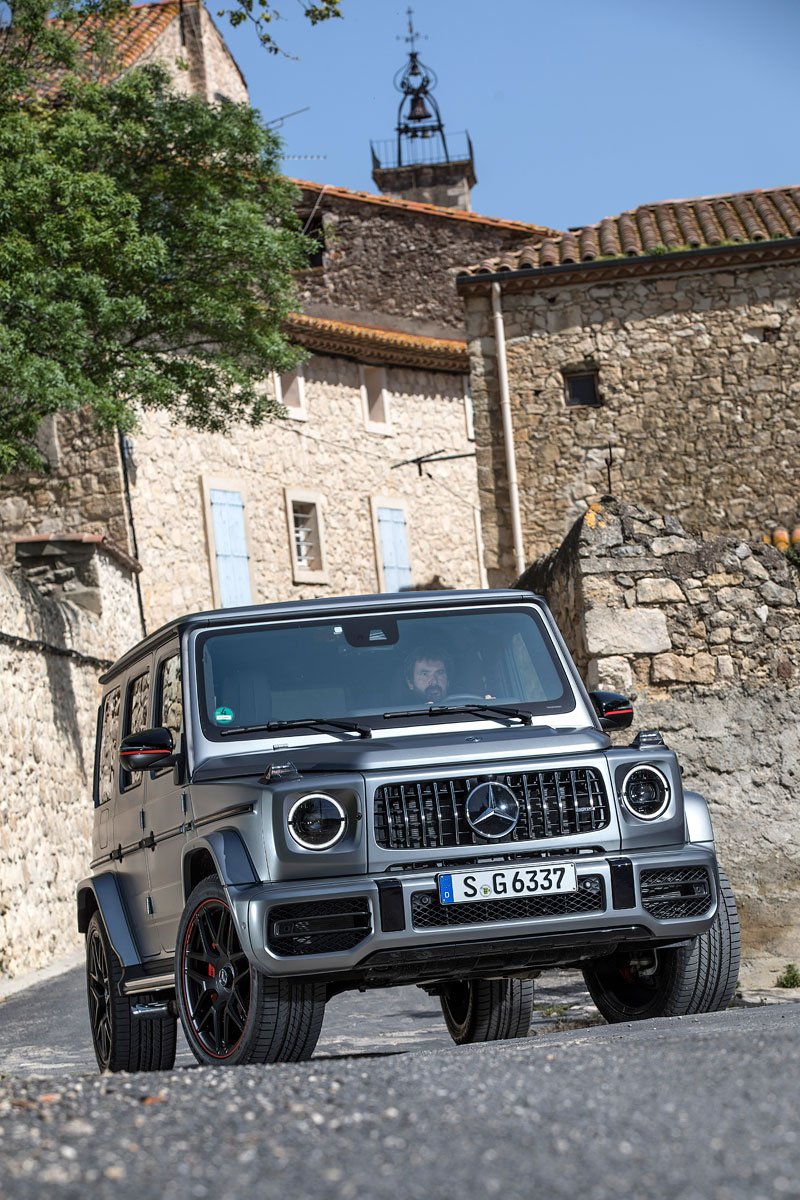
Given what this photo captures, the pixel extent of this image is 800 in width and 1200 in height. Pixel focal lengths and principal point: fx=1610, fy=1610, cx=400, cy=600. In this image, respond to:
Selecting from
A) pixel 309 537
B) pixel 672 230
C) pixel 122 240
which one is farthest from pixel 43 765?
pixel 309 537

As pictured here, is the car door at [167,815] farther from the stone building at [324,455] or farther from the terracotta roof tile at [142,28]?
the terracotta roof tile at [142,28]

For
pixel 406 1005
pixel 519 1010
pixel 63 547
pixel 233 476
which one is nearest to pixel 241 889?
pixel 519 1010

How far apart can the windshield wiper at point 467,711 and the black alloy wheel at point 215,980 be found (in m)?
1.11

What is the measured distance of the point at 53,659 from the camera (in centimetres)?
1756

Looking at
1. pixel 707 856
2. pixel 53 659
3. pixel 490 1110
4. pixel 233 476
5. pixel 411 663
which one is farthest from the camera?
pixel 233 476

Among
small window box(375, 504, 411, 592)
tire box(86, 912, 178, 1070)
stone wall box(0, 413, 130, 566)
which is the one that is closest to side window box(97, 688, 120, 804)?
tire box(86, 912, 178, 1070)

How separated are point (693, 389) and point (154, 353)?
748 cm

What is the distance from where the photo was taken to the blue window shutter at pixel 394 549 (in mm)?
31828

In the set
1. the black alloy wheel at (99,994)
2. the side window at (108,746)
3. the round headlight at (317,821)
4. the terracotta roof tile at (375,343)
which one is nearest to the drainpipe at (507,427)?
the terracotta roof tile at (375,343)

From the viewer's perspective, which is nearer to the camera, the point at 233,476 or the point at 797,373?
the point at 797,373

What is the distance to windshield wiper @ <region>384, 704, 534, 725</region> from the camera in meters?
6.60

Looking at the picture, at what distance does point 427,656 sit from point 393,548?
82.3ft

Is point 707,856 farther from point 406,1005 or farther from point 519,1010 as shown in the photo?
point 406,1005

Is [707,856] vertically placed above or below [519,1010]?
above
